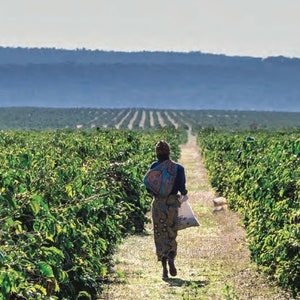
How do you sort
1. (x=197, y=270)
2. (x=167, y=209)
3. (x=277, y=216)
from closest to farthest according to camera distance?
(x=277, y=216)
(x=167, y=209)
(x=197, y=270)

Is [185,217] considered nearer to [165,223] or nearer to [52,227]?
[165,223]

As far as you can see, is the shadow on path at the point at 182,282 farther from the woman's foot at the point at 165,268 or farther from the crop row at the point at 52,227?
the crop row at the point at 52,227

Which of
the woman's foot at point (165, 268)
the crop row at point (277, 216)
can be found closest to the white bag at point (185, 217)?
the woman's foot at point (165, 268)

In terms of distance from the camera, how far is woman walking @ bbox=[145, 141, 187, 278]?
12.3 meters

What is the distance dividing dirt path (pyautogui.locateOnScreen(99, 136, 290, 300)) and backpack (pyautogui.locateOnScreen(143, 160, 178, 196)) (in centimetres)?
139

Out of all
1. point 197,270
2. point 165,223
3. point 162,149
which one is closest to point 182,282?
point 165,223

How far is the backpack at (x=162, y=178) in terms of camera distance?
40.4 ft

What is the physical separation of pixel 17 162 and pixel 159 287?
9.06 feet

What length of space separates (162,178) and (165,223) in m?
0.73

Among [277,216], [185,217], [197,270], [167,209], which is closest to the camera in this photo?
[277,216]

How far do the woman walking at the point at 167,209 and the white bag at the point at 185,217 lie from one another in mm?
95

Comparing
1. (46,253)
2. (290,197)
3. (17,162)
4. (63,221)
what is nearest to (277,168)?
(290,197)

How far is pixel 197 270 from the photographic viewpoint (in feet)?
43.6

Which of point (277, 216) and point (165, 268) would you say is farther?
point (165, 268)
